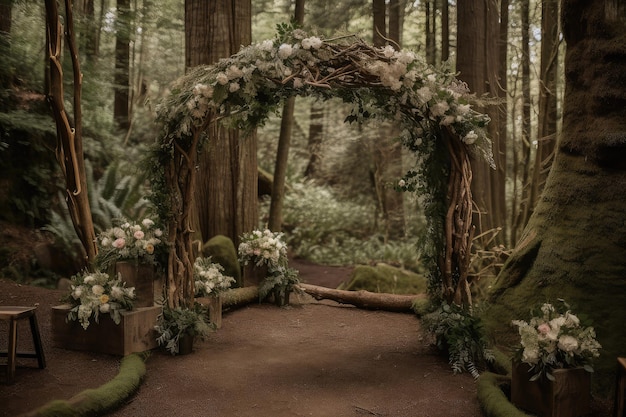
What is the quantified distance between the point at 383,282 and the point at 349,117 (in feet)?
15.1

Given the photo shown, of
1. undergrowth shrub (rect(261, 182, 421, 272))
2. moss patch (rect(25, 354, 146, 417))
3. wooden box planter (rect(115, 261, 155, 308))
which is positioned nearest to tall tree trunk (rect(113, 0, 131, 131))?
undergrowth shrub (rect(261, 182, 421, 272))

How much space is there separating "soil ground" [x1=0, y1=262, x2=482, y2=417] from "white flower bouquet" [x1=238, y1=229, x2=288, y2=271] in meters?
1.30

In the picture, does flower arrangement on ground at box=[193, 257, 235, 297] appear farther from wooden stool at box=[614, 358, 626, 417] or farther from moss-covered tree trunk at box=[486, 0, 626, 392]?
wooden stool at box=[614, 358, 626, 417]

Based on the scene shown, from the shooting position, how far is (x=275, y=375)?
542cm

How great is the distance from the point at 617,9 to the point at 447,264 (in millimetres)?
3021

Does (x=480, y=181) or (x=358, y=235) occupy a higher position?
(x=480, y=181)

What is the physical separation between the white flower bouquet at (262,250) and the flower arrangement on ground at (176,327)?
8.50 ft

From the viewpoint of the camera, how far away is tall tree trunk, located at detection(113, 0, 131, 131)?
11.1 meters

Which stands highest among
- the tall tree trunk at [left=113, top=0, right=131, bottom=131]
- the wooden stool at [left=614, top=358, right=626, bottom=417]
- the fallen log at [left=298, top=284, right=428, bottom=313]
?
the tall tree trunk at [left=113, top=0, right=131, bottom=131]

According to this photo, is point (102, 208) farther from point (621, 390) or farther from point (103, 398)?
point (621, 390)

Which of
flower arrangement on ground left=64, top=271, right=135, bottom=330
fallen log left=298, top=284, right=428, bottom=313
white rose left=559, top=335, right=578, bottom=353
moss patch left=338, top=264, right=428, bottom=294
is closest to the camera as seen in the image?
white rose left=559, top=335, right=578, bottom=353

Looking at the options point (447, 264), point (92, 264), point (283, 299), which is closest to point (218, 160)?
point (283, 299)

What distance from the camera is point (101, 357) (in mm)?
5602

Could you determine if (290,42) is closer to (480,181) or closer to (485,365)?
(485,365)
